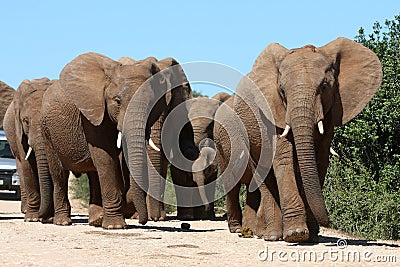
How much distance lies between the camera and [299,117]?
1172cm

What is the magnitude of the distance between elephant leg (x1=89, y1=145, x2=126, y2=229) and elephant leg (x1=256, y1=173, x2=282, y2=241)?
9.33 feet

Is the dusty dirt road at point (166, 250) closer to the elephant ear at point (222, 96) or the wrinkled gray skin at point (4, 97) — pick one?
the elephant ear at point (222, 96)

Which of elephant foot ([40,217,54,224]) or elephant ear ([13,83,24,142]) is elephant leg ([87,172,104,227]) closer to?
elephant foot ([40,217,54,224])

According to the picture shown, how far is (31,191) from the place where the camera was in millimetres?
18375

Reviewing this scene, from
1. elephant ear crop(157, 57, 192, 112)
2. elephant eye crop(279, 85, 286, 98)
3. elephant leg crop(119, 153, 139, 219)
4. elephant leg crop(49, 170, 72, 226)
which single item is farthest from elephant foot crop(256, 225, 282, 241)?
elephant leg crop(49, 170, 72, 226)

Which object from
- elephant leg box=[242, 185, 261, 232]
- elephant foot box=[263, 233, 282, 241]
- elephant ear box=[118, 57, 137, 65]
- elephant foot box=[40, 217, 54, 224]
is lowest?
elephant foot box=[40, 217, 54, 224]

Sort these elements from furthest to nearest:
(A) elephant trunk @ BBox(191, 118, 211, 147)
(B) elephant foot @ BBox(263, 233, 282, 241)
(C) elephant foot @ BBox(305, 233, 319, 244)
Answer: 1. (A) elephant trunk @ BBox(191, 118, 211, 147)
2. (B) elephant foot @ BBox(263, 233, 282, 241)
3. (C) elephant foot @ BBox(305, 233, 319, 244)

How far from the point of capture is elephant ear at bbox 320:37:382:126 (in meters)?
12.6

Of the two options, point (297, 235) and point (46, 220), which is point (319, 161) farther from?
point (46, 220)

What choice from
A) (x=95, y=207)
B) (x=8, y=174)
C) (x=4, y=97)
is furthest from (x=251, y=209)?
(x=8, y=174)

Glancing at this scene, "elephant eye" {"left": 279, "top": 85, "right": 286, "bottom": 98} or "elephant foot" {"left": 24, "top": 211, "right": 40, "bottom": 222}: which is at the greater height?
"elephant eye" {"left": 279, "top": 85, "right": 286, "bottom": 98}

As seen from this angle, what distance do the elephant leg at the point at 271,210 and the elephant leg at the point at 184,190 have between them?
18.2 ft

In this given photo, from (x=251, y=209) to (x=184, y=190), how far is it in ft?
13.8

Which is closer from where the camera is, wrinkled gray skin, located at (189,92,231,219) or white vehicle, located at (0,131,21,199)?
wrinkled gray skin, located at (189,92,231,219)
